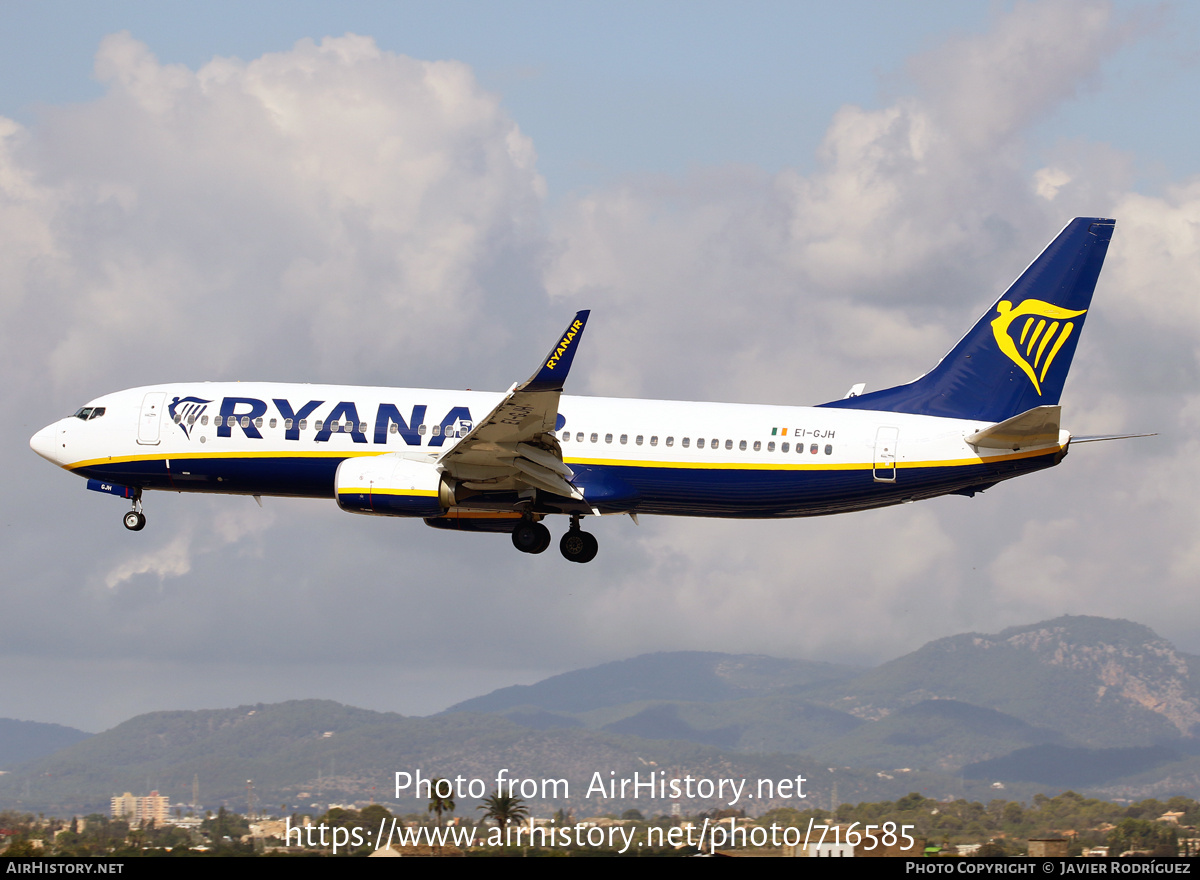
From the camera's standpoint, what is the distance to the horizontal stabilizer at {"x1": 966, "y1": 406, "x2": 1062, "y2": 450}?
39.8 meters

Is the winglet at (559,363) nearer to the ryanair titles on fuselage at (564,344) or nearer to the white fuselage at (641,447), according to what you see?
the ryanair titles on fuselage at (564,344)

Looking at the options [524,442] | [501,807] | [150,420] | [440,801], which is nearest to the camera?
[524,442]

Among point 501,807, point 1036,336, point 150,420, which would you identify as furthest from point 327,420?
→ point 501,807

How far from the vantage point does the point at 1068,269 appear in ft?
147

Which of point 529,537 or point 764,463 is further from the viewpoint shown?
point 529,537

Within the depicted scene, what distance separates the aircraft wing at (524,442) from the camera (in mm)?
38375

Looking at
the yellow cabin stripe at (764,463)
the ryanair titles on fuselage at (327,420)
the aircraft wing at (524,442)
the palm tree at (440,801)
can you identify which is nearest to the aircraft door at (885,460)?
the yellow cabin stripe at (764,463)

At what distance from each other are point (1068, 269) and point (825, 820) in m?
31.3

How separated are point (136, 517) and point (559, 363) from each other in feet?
63.9

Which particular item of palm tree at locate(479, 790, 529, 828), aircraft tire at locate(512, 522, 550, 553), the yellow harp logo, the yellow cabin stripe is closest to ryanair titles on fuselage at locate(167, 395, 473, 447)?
the yellow cabin stripe

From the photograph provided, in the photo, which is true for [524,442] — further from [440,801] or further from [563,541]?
[440,801]

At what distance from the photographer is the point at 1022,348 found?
44.6 m

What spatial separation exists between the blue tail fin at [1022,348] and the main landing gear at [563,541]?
9712 mm
